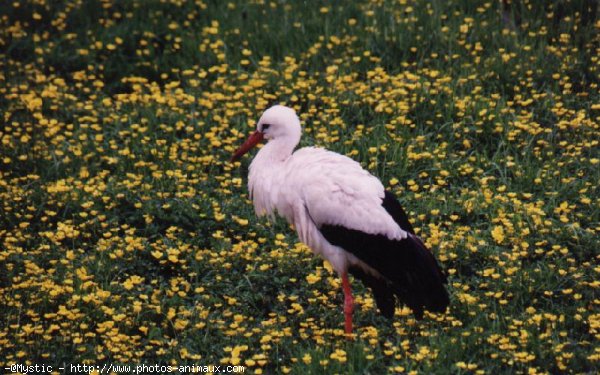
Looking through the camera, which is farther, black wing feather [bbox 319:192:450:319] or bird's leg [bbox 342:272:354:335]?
bird's leg [bbox 342:272:354:335]

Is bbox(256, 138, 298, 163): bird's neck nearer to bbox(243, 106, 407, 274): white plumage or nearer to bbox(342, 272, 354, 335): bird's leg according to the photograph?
bbox(243, 106, 407, 274): white plumage

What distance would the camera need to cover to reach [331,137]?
254 inches

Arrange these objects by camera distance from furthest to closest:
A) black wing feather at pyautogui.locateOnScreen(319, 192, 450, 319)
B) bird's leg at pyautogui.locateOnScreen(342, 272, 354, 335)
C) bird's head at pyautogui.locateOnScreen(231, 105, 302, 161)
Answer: bird's head at pyautogui.locateOnScreen(231, 105, 302, 161) < bird's leg at pyautogui.locateOnScreen(342, 272, 354, 335) < black wing feather at pyautogui.locateOnScreen(319, 192, 450, 319)

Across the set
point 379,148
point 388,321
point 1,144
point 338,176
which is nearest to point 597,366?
point 388,321

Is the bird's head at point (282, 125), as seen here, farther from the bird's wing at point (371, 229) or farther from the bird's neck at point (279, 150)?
the bird's wing at point (371, 229)

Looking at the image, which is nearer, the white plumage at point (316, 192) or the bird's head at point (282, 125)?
the white plumage at point (316, 192)

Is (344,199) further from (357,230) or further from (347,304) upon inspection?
(347,304)

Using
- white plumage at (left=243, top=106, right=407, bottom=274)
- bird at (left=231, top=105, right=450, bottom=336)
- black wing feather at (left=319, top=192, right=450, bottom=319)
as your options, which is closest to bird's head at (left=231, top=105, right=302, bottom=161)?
white plumage at (left=243, top=106, right=407, bottom=274)

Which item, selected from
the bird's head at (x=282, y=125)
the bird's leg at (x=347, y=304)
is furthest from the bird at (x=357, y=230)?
the bird's head at (x=282, y=125)

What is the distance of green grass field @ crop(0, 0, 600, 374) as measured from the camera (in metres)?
4.54

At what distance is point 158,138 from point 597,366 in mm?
3528

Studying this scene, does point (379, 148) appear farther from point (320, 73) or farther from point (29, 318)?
point (29, 318)

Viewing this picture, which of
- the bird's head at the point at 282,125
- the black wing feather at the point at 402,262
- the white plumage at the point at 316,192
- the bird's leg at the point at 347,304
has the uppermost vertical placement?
the bird's head at the point at 282,125

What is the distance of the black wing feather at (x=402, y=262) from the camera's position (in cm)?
446
